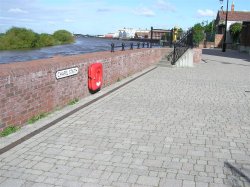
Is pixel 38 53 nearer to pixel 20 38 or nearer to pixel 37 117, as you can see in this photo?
pixel 37 117

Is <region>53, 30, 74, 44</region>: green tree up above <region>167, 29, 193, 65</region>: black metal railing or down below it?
above

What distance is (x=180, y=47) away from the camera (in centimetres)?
2100

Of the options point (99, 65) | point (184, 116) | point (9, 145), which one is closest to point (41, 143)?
point (9, 145)

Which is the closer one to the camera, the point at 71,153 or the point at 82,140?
the point at 71,153

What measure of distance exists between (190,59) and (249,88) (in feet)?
25.5

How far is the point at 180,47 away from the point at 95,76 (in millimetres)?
12108

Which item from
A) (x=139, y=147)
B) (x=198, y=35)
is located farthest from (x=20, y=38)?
(x=198, y=35)

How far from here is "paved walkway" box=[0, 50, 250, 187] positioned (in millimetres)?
4508

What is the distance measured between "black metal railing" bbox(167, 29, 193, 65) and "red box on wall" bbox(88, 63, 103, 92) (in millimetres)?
10369

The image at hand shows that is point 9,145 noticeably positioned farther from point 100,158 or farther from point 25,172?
point 100,158

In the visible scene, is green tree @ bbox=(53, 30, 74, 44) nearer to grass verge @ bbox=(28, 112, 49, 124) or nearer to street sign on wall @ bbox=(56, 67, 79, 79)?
street sign on wall @ bbox=(56, 67, 79, 79)

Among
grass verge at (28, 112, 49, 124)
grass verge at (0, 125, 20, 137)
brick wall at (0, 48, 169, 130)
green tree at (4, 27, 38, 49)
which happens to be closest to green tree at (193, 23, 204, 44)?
green tree at (4, 27, 38, 49)

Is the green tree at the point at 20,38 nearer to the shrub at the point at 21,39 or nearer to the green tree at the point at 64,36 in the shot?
the shrub at the point at 21,39

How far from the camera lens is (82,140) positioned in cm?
599
